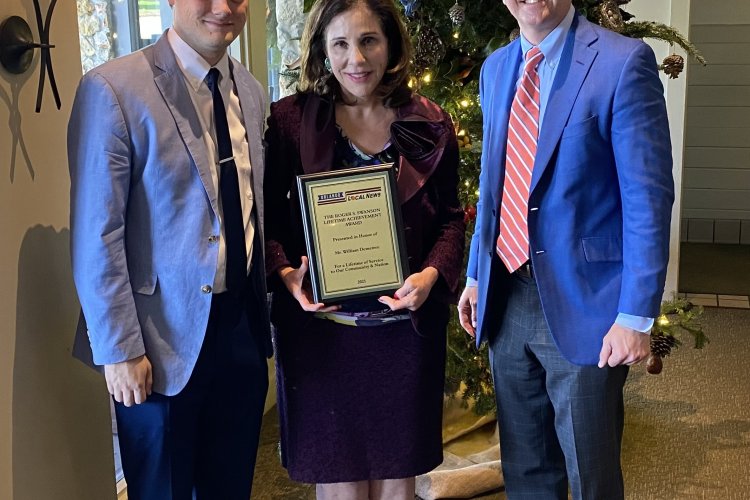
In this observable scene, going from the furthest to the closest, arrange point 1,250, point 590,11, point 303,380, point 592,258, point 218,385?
point 590,11 < point 303,380 < point 218,385 < point 592,258 < point 1,250

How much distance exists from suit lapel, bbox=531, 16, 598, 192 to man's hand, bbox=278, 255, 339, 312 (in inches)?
19.6

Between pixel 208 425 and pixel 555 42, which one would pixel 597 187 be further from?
pixel 208 425

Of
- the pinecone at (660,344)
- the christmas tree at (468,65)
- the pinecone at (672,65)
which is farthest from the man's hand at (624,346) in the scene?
the pinecone at (672,65)

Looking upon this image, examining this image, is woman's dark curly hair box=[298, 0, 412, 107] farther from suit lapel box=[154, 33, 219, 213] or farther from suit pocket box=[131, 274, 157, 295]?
suit pocket box=[131, 274, 157, 295]

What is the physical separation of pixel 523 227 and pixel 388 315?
362 mm

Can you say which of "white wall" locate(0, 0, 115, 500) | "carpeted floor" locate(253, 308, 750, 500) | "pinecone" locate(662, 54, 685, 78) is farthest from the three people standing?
"pinecone" locate(662, 54, 685, 78)

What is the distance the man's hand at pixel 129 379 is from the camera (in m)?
1.52

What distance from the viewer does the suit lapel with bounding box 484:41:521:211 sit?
67.6 inches

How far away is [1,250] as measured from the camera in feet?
4.93

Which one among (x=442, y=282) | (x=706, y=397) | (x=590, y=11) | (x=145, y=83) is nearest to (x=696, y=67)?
(x=706, y=397)

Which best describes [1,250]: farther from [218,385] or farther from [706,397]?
[706,397]

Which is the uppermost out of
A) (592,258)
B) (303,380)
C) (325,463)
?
(592,258)

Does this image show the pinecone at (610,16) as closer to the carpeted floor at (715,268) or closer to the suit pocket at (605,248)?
the suit pocket at (605,248)

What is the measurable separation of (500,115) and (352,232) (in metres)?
0.40
